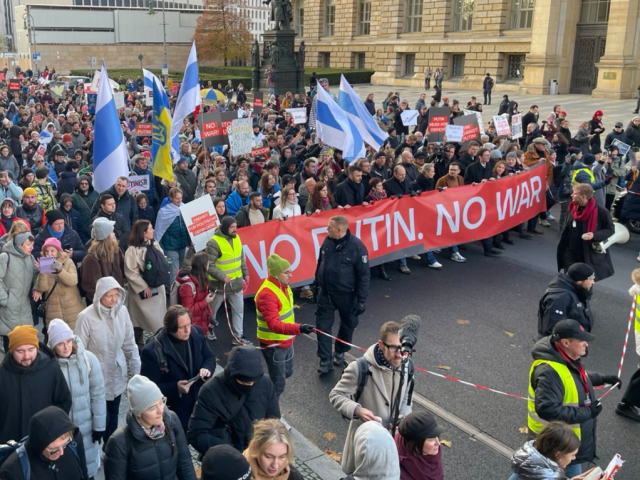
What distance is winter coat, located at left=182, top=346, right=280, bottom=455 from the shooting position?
399 centimetres

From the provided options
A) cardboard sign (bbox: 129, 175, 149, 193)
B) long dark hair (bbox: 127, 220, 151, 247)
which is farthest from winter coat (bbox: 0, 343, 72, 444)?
cardboard sign (bbox: 129, 175, 149, 193)

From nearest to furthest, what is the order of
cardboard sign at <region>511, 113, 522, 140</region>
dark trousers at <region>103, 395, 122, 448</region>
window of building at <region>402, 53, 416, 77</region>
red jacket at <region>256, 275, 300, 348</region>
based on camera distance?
dark trousers at <region>103, 395, 122, 448</region>, red jacket at <region>256, 275, 300, 348</region>, cardboard sign at <region>511, 113, 522, 140</region>, window of building at <region>402, 53, 416, 77</region>

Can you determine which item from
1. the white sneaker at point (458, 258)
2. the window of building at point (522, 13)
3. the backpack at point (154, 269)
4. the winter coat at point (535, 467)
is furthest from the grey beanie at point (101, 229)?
the window of building at point (522, 13)

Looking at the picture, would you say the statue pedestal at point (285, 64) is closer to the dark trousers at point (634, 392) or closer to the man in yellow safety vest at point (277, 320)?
the man in yellow safety vest at point (277, 320)

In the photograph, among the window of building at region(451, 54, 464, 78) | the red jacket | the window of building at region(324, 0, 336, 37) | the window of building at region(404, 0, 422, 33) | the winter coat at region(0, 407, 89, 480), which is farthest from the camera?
the window of building at region(324, 0, 336, 37)

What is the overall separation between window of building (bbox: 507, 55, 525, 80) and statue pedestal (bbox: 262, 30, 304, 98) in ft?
43.3

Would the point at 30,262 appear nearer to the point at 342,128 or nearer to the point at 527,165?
the point at 342,128

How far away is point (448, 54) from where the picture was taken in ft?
138

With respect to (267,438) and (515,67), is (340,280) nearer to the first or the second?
(267,438)

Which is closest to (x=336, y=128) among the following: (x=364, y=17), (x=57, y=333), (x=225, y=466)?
(x=57, y=333)

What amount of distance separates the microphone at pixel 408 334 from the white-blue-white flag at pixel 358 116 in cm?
763

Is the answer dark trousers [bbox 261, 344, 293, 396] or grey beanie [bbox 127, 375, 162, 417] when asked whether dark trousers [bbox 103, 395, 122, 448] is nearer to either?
dark trousers [bbox 261, 344, 293, 396]

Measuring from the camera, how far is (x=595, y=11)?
32500 mm

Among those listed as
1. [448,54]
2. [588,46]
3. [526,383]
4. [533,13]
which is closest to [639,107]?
[588,46]
